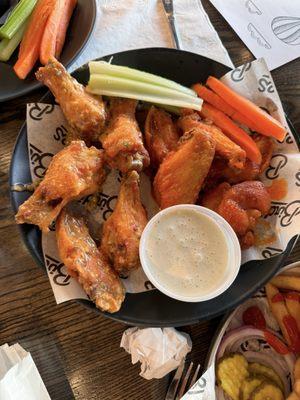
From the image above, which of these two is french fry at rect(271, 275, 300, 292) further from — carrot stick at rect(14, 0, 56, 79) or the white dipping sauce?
carrot stick at rect(14, 0, 56, 79)

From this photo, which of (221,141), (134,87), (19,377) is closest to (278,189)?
(221,141)

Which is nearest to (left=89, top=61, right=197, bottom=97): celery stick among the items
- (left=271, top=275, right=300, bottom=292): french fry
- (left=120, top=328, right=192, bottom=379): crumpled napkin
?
(left=271, top=275, right=300, bottom=292): french fry

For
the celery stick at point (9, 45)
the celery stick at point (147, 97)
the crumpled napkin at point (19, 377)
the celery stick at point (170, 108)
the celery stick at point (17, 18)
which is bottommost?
the crumpled napkin at point (19, 377)

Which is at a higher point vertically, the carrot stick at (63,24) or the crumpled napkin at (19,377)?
the carrot stick at (63,24)

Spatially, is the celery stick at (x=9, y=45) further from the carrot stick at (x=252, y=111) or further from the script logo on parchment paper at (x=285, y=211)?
the script logo on parchment paper at (x=285, y=211)

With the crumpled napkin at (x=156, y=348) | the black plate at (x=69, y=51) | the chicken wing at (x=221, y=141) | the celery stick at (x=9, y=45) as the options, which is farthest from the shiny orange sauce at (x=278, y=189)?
the celery stick at (x=9, y=45)
